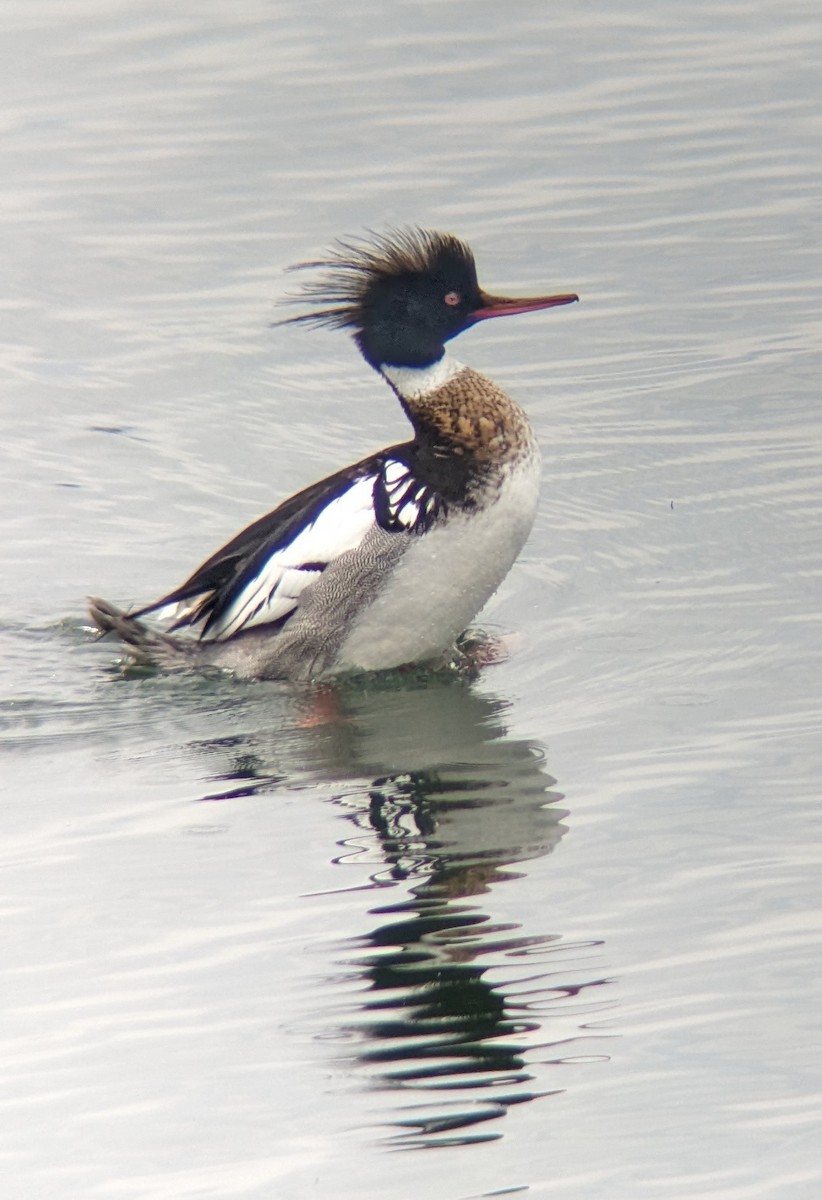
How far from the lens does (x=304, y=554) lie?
7504 millimetres

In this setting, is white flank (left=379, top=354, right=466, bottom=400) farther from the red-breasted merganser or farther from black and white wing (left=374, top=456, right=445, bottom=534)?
black and white wing (left=374, top=456, right=445, bottom=534)

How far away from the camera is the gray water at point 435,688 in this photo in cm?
445

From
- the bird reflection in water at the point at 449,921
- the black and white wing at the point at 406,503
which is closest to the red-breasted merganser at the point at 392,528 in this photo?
the black and white wing at the point at 406,503

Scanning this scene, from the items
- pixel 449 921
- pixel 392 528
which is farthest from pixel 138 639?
pixel 449 921

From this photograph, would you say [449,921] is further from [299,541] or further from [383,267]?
[383,267]

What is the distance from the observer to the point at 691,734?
6.50 meters

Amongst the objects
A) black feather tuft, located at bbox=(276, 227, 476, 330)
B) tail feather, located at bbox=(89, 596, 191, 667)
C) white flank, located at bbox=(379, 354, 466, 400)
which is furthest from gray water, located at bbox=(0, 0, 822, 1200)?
black feather tuft, located at bbox=(276, 227, 476, 330)

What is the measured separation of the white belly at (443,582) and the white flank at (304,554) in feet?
0.73

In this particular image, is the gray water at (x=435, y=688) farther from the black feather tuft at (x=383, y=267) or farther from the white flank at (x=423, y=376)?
the black feather tuft at (x=383, y=267)

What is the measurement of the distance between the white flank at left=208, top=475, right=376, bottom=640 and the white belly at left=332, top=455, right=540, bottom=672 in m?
0.22

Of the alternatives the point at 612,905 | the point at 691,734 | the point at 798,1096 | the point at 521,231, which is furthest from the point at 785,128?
the point at 798,1096

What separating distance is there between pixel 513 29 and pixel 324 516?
9072 mm

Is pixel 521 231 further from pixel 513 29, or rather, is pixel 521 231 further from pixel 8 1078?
pixel 8 1078

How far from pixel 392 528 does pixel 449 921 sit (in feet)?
7.69
